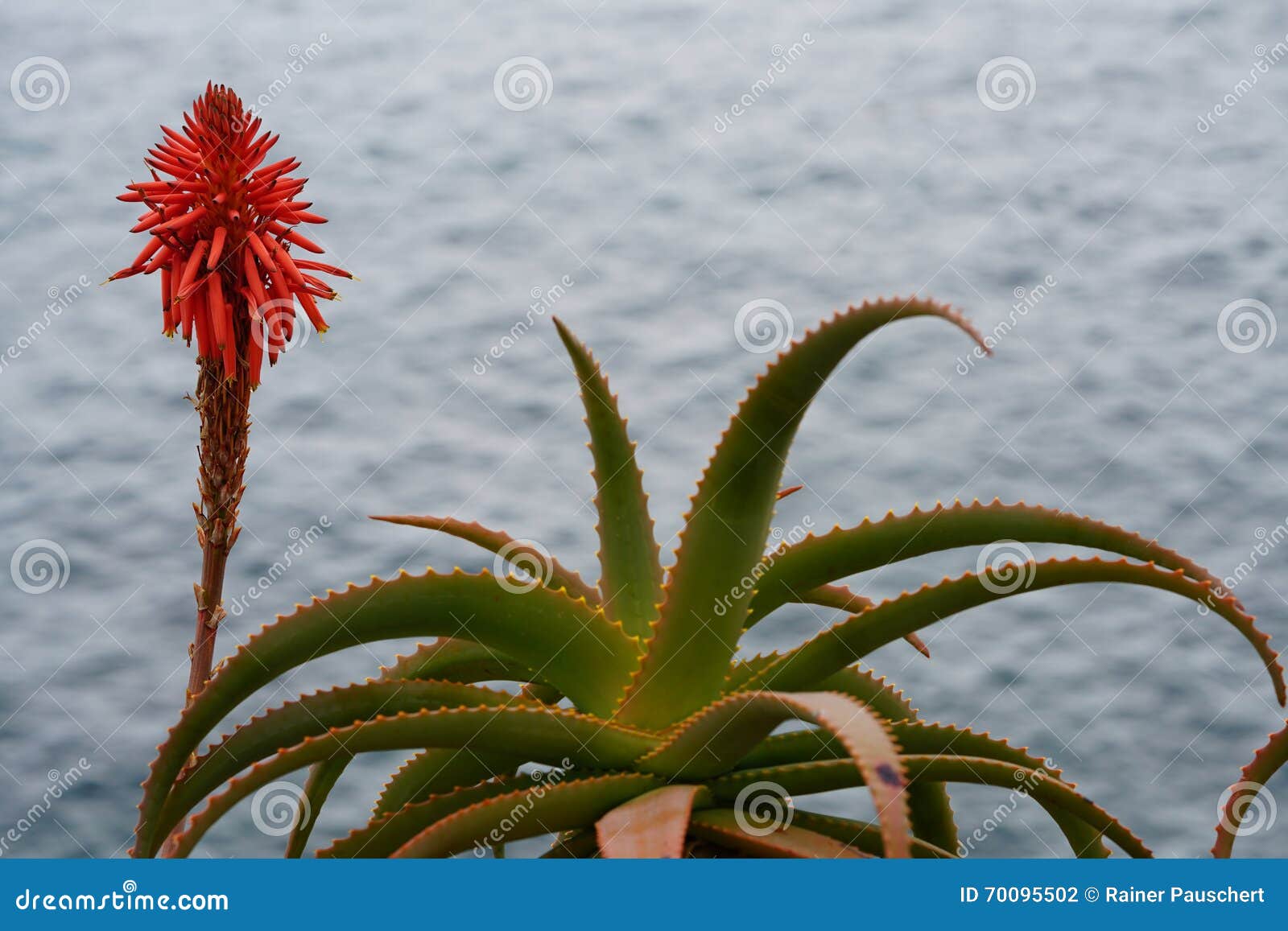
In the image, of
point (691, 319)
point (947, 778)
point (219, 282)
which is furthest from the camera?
point (691, 319)

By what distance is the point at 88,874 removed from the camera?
31.0 inches

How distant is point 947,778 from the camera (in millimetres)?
866

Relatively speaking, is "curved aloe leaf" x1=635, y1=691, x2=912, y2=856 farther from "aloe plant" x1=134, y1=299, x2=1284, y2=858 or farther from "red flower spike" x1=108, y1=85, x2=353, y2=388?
"red flower spike" x1=108, y1=85, x2=353, y2=388

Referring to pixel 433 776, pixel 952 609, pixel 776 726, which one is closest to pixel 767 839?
pixel 776 726

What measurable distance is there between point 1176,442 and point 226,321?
1631 millimetres

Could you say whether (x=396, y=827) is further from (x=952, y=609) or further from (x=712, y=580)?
(x=952, y=609)

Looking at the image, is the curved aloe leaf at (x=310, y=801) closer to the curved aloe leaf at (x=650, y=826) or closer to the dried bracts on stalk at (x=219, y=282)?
the dried bracts on stalk at (x=219, y=282)

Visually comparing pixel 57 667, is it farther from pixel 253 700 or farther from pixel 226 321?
pixel 226 321

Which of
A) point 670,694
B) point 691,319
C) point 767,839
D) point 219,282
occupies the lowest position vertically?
point 767,839

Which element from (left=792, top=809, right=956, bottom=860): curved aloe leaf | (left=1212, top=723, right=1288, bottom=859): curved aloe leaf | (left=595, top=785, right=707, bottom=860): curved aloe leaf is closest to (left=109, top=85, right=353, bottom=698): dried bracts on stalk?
(left=595, top=785, right=707, bottom=860): curved aloe leaf

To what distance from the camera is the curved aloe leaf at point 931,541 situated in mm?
871

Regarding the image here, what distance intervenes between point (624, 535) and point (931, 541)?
24 cm

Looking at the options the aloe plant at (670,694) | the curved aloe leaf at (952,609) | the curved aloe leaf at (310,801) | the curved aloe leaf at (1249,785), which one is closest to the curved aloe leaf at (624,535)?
the aloe plant at (670,694)

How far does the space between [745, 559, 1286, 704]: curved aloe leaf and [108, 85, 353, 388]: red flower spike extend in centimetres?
46
